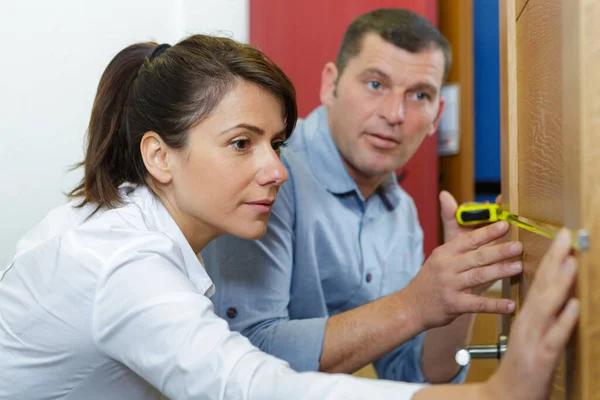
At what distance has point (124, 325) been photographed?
0.73 m

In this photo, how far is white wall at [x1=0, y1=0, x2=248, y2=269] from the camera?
1.40m

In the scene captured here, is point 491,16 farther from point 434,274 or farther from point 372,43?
point 434,274

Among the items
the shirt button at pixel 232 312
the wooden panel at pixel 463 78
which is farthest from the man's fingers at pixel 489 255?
the wooden panel at pixel 463 78

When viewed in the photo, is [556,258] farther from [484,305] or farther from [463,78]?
[463,78]

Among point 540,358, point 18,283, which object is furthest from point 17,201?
point 540,358

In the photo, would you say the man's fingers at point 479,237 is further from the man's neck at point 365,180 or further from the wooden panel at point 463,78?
the wooden panel at point 463,78

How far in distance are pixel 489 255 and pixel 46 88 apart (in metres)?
1.03

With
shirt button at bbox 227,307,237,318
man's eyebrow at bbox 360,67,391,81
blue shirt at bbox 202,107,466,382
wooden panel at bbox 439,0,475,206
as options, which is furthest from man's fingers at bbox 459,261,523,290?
wooden panel at bbox 439,0,475,206

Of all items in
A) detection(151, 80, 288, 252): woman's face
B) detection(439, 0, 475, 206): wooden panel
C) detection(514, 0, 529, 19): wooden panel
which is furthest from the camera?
detection(439, 0, 475, 206): wooden panel

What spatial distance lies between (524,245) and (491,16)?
4.55 ft

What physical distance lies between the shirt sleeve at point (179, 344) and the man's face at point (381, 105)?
28.0 inches

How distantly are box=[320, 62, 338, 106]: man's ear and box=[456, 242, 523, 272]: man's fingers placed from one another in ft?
2.32

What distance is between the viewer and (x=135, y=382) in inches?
35.8

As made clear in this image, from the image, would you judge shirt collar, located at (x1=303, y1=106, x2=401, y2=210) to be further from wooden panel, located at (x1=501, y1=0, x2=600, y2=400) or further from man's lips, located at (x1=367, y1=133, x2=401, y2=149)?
wooden panel, located at (x1=501, y1=0, x2=600, y2=400)
